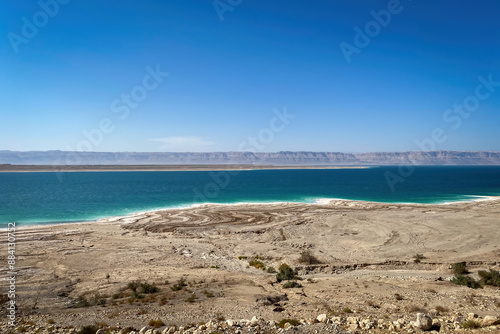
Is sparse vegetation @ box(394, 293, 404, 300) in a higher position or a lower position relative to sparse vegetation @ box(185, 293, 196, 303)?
lower

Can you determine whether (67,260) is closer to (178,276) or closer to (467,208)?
(178,276)

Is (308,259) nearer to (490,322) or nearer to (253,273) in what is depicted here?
(253,273)

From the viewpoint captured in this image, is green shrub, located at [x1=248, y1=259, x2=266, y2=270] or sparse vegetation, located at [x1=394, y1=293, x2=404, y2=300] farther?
green shrub, located at [x1=248, y1=259, x2=266, y2=270]

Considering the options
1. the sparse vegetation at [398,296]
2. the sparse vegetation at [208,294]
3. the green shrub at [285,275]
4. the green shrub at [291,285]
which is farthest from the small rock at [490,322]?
the sparse vegetation at [208,294]

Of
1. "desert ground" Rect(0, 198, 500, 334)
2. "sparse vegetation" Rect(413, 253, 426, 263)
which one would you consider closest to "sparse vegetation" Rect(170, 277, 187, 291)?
"desert ground" Rect(0, 198, 500, 334)

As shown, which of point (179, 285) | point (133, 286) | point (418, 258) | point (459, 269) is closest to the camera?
point (133, 286)

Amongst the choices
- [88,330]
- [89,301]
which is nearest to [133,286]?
[89,301]

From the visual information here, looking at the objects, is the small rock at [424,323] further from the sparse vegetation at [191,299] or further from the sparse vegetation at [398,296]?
the sparse vegetation at [191,299]

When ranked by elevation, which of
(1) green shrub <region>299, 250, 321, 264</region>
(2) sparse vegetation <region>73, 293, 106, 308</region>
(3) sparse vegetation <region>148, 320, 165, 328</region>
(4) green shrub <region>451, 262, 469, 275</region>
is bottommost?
(4) green shrub <region>451, 262, 469, 275</region>

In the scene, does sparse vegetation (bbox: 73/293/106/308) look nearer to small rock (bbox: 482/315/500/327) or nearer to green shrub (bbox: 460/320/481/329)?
green shrub (bbox: 460/320/481/329)
